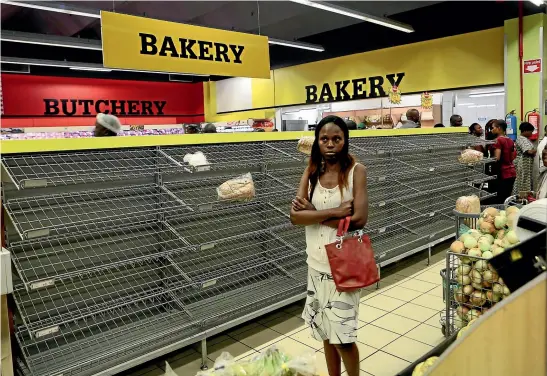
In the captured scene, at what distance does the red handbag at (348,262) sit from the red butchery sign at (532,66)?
24.5ft

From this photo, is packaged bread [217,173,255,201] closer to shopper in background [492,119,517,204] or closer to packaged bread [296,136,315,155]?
packaged bread [296,136,315,155]

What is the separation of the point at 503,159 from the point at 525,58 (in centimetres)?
271

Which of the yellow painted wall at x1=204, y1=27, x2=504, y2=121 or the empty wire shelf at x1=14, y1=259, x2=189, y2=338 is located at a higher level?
the yellow painted wall at x1=204, y1=27, x2=504, y2=121

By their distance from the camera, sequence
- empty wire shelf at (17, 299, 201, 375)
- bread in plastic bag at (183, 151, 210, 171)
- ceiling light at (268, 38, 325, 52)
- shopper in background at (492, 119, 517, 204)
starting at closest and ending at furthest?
empty wire shelf at (17, 299, 201, 375) < bread in plastic bag at (183, 151, 210, 171) < shopper in background at (492, 119, 517, 204) < ceiling light at (268, 38, 325, 52)

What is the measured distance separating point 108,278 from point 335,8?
6.36m

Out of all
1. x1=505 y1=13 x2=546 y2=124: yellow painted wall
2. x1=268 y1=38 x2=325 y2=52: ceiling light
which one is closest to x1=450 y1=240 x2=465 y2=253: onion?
x1=505 y1=13 x2=546 y2=124: yellow painted wall

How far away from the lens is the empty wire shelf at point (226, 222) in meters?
3.69

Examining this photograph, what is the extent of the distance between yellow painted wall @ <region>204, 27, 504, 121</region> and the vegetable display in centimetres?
742

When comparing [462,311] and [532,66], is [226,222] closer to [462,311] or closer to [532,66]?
[462,311]

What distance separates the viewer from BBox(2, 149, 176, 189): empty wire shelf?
2.80 m

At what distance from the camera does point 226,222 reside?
3.93 metres

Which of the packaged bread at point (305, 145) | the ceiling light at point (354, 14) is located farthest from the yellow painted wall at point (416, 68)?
the packaged bread at point (305, 145)

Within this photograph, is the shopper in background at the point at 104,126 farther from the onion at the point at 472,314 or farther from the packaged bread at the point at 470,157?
the packaged bread at the point at 470,157

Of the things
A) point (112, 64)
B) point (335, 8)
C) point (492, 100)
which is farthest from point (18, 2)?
point (492, 100)
